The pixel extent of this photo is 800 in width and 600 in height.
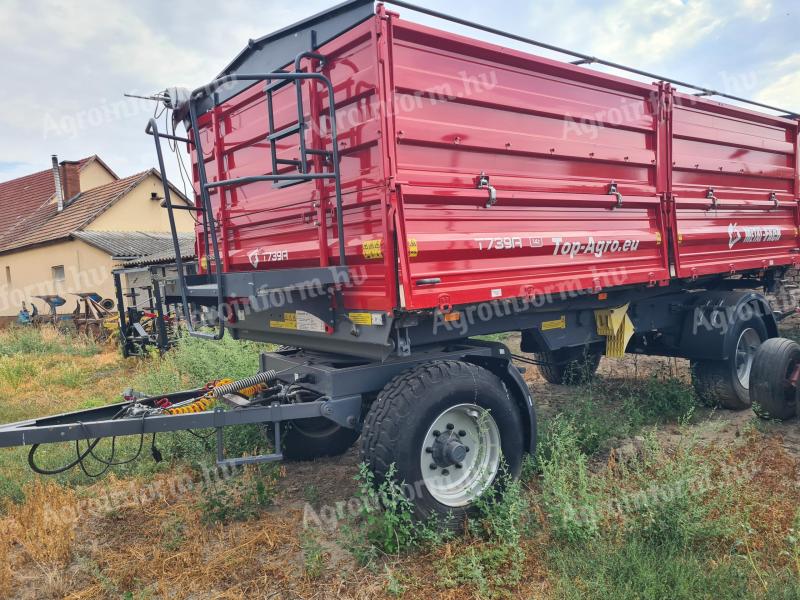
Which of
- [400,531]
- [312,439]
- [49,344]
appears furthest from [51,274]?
[400,531]

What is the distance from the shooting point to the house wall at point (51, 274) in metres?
18.2

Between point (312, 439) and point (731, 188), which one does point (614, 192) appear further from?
point (312, 439)

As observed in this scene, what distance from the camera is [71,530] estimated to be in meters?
3.66

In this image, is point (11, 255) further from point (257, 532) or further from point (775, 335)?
point (775, 335)

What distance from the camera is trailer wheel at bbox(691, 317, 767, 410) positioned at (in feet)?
18.3

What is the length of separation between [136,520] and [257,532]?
921mm

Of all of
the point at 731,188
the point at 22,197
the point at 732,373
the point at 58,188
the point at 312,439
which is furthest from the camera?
the point at 22,197

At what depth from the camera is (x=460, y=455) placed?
337 cm

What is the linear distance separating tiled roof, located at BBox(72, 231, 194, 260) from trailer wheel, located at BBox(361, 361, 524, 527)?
46.9 feet

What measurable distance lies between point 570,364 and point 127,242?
16646 mm

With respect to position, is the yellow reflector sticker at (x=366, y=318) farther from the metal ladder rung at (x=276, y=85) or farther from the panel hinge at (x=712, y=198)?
the panel hinge at (x=712, y=198)

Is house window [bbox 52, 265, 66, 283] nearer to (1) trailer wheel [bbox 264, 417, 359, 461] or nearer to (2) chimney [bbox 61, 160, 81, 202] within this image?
(2) chimney [bbox 61, 160, 81, 202]

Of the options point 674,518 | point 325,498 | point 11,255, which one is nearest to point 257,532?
point 325,498

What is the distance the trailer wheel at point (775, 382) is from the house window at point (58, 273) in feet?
67.8
